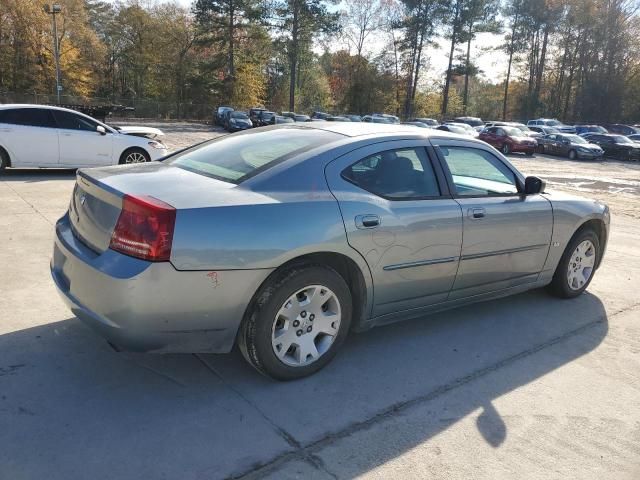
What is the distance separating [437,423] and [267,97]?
63.9m

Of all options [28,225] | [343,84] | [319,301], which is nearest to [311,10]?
[343,84]

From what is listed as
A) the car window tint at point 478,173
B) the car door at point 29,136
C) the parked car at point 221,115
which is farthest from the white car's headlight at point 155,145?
the parked car at point 221,115

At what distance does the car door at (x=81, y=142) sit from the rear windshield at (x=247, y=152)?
7606 millimetres

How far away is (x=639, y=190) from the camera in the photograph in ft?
55.3

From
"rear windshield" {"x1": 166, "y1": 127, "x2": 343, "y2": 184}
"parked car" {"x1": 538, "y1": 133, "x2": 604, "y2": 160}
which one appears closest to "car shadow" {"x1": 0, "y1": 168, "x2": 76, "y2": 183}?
"rear windshield" {"x1": 166, "y1": 127, "x2": 343, "y2": 184}

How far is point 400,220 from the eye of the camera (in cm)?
358

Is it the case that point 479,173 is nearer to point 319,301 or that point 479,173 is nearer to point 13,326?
point 319,301

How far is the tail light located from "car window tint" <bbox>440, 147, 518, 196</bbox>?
220 centimetres

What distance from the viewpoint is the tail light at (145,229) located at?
9.09ft

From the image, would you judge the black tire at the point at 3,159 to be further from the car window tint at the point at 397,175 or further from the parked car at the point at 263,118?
the parked car at the point at 263,118

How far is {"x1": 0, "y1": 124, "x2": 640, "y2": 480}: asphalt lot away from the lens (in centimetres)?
259

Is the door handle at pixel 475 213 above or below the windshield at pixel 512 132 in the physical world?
below

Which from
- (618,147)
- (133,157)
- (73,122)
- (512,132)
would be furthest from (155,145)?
(618,147)

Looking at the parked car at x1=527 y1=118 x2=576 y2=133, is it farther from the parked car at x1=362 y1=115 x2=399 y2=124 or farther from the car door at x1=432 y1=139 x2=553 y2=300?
the car door at x1=432 y1=139 x2=553 y2=300
